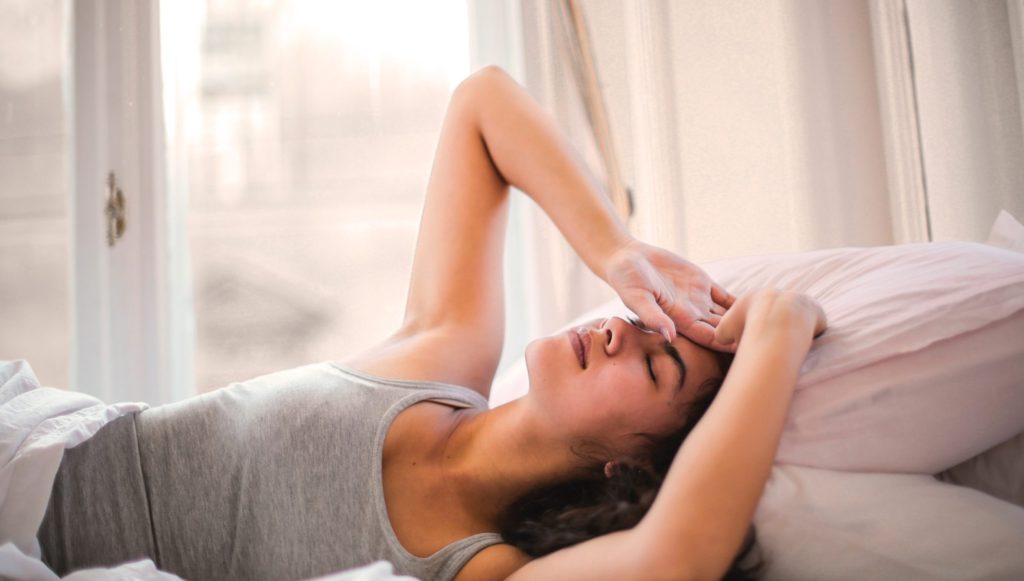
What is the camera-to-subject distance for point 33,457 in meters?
0.95

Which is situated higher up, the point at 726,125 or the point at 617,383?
the point at 726,125

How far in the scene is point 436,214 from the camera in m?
1.38

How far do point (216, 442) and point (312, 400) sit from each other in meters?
0.14

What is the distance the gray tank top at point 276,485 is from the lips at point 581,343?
0.23 m

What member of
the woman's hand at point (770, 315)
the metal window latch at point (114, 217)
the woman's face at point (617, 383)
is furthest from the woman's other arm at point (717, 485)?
the metal window latch at point (114, 217)

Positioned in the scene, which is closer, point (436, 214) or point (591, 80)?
point (436, 214)

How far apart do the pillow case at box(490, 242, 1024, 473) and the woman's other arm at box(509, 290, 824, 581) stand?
0.04 metres

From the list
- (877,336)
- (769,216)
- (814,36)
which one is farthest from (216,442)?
(814,36)

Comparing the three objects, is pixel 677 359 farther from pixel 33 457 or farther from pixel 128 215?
pixel 128 215

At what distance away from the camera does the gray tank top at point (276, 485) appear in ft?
3.30

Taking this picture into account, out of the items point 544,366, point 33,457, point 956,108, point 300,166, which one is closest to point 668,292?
point 544,366

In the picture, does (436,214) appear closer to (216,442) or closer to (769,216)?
(216,442)

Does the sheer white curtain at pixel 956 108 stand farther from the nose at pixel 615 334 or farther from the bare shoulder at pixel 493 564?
the bare shoulder at pixel 493 564

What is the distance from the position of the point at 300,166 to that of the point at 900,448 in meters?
1.64
